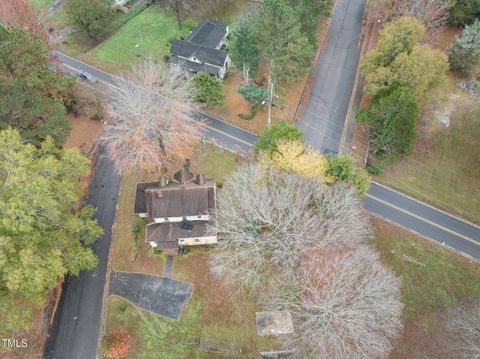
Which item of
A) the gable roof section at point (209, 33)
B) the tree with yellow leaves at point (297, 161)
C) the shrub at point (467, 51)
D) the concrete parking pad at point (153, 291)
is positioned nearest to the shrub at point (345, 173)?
the tree with yellow leaves at point (297, 161)

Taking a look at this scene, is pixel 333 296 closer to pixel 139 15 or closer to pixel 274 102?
pixel 274 102

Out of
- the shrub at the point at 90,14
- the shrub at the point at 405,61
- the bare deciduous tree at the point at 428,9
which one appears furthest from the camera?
the shrub at the point at 90,14

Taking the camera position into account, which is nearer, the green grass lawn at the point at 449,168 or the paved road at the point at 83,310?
the paved road at the point at 83,310

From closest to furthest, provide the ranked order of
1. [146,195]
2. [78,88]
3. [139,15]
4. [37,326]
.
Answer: [37,326] < [146,195] < [78,88] < [139,15]

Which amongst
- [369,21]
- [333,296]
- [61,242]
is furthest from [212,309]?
[369,21]

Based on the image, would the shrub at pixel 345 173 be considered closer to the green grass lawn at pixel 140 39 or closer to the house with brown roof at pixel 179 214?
the house with brown roof at pixel 179 214

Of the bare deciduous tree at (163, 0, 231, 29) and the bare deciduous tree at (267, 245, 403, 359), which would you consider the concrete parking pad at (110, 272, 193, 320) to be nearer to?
the bare deciduous tree at (267, 245, 403, 359)

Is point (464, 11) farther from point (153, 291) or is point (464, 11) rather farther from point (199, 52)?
point (153, 291)
